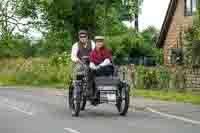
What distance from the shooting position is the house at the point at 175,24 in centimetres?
4103

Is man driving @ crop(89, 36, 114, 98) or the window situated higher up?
the window

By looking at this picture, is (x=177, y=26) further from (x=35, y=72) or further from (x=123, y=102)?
(x=123, y=102)

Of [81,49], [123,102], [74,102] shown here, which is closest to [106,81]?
[123,102]

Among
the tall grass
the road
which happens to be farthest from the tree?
the road

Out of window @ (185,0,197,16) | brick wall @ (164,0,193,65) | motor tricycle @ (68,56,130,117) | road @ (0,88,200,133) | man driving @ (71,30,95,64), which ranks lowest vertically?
road @ (0,88,200,133)

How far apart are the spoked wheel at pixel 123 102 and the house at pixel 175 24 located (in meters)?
21.8

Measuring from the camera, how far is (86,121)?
16.7 meters

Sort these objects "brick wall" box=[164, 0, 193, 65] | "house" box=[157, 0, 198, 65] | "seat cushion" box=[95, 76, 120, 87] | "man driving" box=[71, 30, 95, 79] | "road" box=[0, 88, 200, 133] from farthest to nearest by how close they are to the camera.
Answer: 1. "brick wall" box=[164, 0, 193, 65]
2. "house" box=[157, 0, 198, 65]
3. "man driving" box=[71, 30, 95, 79]
4. "seat cushion" box=[95, 76, 120, 87]
5. "road" box=[0, 88, 200, 133]

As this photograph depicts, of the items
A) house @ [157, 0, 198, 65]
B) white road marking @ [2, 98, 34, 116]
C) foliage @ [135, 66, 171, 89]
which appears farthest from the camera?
house @ [157, 0, 198, 65]

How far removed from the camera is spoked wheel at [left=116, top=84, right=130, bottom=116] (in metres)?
17.7

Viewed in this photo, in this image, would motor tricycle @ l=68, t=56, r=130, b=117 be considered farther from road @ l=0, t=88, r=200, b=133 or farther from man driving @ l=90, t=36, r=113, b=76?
road @ l=0, t=88, r=200, b=133

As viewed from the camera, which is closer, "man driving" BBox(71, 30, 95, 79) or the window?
"man driving" BBox(71, 30, 95, 79)

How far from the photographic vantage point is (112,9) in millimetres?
50188

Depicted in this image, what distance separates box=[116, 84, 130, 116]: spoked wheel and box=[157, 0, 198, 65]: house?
2182 centimetres
